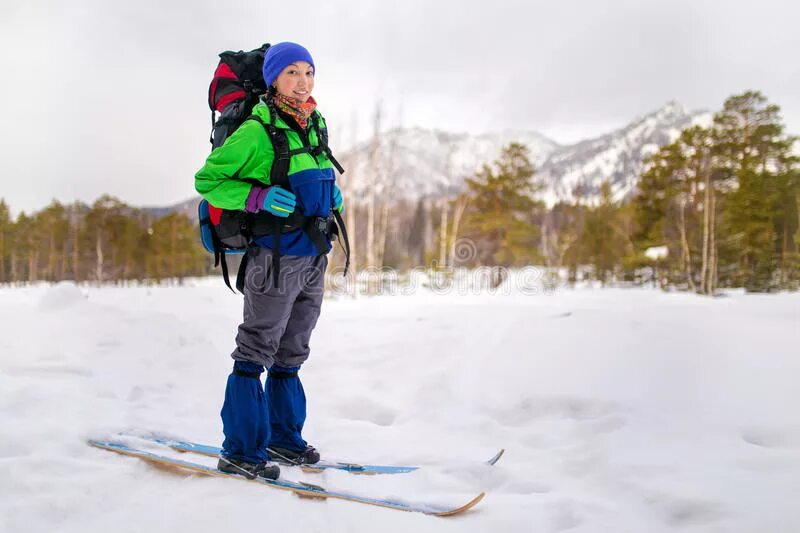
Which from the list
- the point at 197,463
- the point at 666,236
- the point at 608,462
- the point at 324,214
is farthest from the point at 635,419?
the point at 666,236

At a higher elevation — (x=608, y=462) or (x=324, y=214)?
(x=324, y=214)

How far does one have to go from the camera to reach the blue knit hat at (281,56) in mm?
2186

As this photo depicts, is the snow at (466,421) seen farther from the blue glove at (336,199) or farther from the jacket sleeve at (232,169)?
the blue glove at (336,199)

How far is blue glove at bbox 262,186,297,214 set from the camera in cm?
203

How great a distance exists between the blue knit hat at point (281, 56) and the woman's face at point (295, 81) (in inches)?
0.8

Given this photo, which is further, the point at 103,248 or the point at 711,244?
the point at 103,248

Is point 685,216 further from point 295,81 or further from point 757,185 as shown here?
point 295,81

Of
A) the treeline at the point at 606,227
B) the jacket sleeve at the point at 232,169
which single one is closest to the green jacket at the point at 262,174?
the jacket sleeve at the point at 232,169

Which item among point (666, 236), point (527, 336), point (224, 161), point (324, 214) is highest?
point (666, 236)

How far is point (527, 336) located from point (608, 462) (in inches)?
88.5

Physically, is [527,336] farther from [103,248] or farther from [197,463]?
[103,248]

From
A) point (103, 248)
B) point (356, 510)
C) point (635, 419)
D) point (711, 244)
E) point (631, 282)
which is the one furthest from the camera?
point (103, 248)

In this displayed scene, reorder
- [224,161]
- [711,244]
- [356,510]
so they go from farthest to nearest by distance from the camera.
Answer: [711,244], [224,161], [356,510]

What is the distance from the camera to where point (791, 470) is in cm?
190
